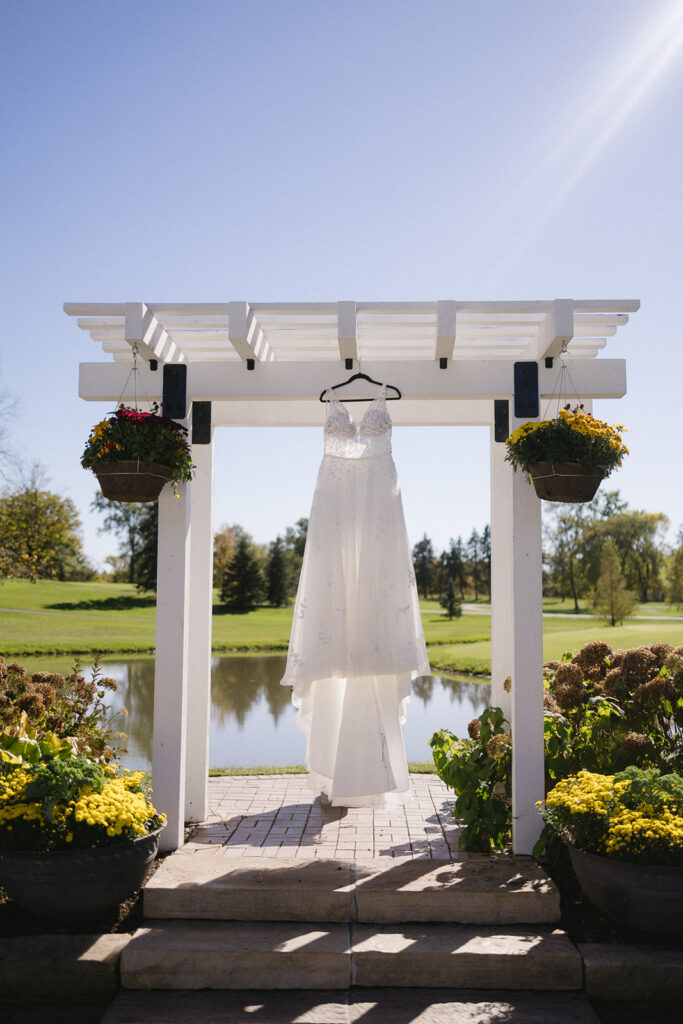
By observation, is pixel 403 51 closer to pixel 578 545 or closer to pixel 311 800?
pixel 311 800

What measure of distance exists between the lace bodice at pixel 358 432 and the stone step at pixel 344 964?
2103 millimetres

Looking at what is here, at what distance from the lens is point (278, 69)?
16.0 feet

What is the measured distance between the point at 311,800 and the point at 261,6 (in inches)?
196

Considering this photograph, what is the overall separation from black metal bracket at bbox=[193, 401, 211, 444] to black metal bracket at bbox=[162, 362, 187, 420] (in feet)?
1.07

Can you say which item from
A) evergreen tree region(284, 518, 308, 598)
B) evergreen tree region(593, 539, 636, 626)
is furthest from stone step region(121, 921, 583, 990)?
evergreen tree region(284, 518, 308, 598)

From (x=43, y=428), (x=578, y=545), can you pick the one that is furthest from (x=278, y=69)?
(x=578, y=545)

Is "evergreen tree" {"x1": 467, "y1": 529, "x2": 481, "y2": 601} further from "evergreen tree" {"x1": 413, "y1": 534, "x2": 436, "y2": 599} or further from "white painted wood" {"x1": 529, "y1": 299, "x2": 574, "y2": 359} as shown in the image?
"white painted wood" {"x1": 529, "y1": 299, "x2": 574, "y2": 359}

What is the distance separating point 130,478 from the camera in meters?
3.24

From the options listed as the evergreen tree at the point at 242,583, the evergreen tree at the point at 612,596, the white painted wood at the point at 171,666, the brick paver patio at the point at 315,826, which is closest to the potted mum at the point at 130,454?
the white painted wood at the point at 171,666

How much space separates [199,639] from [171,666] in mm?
553

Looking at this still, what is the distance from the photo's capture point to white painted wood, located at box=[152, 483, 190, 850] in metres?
3.45

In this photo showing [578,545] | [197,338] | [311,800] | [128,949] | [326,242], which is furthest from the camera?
[578,545]

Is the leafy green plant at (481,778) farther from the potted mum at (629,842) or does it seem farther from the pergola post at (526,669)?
the potted mum at (629,842)

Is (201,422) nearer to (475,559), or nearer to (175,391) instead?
(175,391)
